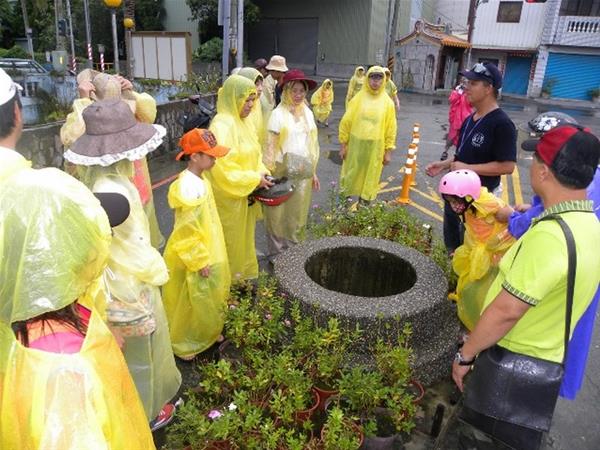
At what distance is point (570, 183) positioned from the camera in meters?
1.76

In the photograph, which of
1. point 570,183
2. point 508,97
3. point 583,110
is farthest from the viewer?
point 508,97

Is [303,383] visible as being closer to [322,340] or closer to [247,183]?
[322,340]

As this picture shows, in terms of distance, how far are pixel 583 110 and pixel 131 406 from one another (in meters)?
24.1

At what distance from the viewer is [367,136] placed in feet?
17.7

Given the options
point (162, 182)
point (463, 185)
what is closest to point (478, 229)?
point (463, 185)

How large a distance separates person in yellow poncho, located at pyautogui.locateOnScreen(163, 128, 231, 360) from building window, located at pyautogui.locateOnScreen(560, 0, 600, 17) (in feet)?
85.3

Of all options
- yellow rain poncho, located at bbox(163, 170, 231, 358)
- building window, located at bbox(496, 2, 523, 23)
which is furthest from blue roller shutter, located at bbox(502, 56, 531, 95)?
yellow rain poncho, located at bbox(163, 170, 231, 358)

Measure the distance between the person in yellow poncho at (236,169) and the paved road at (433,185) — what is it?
42.2 inches

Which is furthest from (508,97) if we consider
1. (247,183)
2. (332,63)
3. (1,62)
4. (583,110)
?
(247,183)

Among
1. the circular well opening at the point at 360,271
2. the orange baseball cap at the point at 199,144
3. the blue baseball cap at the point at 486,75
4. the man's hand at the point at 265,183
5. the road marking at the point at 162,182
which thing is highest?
the blue baseball cap at the point at 486,75

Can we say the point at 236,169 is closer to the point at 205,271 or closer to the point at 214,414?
the point at 205,271

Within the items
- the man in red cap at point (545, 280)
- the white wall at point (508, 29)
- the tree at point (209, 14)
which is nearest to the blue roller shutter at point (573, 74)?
the white wall at point (508, 29)

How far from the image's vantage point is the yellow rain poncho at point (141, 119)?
12.2 feet

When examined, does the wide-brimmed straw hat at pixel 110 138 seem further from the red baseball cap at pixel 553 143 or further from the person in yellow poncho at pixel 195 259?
the red baseball cap at pixel 553 143
